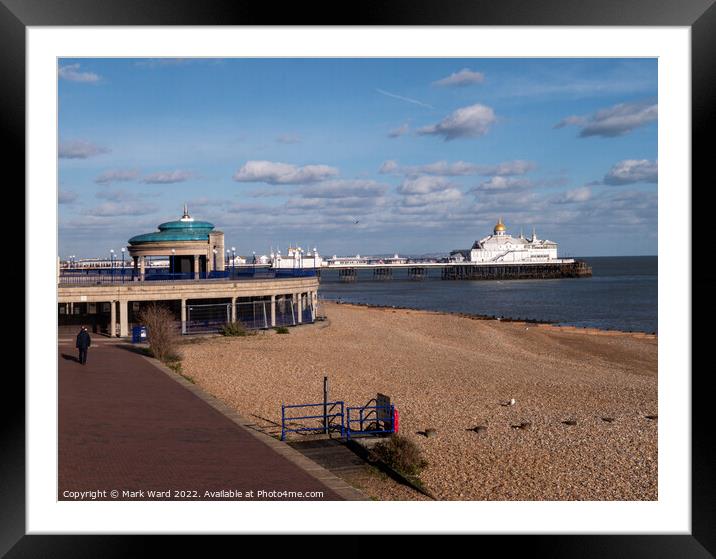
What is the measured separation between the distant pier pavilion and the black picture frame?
15757mm

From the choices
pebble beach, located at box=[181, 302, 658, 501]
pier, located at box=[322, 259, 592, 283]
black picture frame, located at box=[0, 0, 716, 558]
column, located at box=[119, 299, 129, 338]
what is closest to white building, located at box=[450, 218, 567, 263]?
pier, located at box=[322, 259, 592, 283]

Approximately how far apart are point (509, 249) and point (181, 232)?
365 ft

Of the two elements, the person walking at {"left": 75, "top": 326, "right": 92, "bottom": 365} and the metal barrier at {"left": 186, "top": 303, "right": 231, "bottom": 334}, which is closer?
the person walking at {"left": 75, "top": 326, "right": 92, "bottom": 365}

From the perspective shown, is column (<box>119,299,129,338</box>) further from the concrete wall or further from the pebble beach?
the pebble beach

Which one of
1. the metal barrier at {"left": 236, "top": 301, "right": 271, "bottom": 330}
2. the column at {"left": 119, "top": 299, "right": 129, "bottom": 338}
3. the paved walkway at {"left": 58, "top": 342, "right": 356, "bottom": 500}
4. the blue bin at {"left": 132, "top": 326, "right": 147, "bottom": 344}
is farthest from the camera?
the metal barrier at {"left": 236, "top": 301, "right": 271, "bottom": 330}

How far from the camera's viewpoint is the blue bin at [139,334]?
20406 mm

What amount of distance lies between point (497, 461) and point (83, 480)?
574 cm

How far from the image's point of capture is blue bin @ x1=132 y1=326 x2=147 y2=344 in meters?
20.4

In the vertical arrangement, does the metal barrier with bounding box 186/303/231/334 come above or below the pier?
below

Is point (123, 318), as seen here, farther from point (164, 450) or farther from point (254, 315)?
point (164, 450)

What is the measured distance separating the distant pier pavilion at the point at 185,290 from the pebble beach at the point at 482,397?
5.01 ft

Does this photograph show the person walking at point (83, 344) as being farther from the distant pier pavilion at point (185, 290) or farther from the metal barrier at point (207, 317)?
the metal barrier at point (207, 317)
